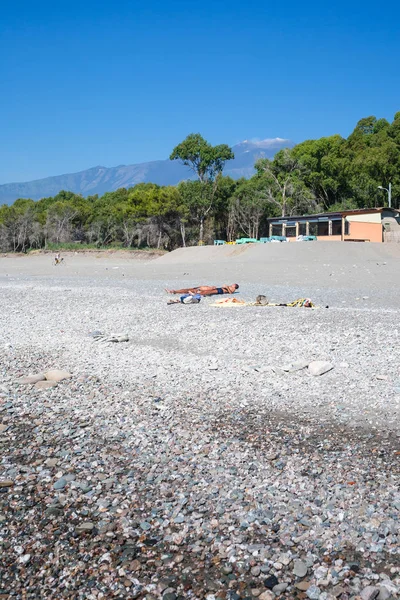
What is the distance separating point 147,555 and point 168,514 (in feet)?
1.86

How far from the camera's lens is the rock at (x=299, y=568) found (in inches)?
152

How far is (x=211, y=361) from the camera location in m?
9.49

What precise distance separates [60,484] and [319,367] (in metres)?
4.83

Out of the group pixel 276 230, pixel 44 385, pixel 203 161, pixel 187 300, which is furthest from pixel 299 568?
pixel 203 161

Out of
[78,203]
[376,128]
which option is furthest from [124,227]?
[376,128]

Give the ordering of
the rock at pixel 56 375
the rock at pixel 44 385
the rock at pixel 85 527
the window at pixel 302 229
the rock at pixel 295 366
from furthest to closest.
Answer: the window at pixel 302 229 < the rock at pixel 295 366 < the rock at pixel 56 375 < the rock at pixel 44 385 < the rock at pixel 85 527

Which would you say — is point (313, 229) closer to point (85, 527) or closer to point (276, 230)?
point (276, 230)

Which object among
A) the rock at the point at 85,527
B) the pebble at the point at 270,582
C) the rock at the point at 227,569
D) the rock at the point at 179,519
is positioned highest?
the rock at the point at 85,527

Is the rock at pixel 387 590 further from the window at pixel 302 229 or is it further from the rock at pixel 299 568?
the window at pixel 302 229

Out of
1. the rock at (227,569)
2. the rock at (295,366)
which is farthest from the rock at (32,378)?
the rock at (227,569)

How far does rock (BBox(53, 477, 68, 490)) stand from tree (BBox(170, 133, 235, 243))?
5995 centimetres

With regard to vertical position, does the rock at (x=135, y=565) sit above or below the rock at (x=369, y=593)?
above

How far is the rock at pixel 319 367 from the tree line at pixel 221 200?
54018mm

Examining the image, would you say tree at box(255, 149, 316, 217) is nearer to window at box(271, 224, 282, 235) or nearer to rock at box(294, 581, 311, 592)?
window at box(271, 224, 282, 235)
